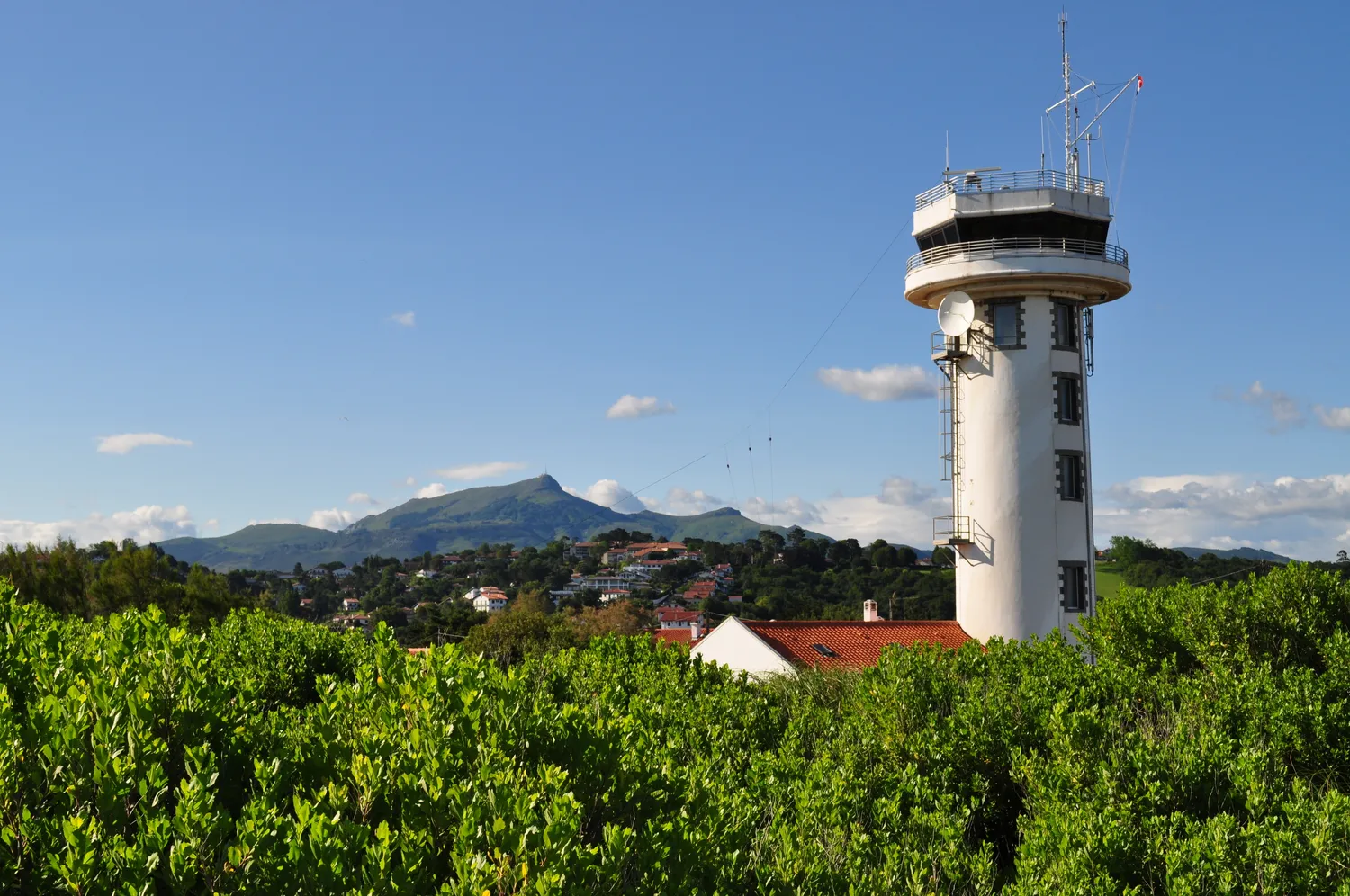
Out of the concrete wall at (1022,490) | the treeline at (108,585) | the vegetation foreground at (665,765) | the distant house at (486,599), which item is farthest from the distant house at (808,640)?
the distant house at (486,599)

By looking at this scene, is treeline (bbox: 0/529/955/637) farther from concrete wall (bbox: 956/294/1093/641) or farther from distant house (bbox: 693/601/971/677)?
concrete wall (bbox: 956/294/1093/641)

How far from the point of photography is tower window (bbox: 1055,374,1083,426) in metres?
36.4

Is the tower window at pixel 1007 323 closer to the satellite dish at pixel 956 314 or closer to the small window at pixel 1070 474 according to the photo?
the satellite dish at pixel 956 314

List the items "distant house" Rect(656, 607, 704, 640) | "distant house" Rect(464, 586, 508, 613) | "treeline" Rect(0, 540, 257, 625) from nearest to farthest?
"treeline" Rect(0, 540, 257, 625) → "distant house" Rect(656, 607, 704, 640) → "distant house" Rect(464, 586, 508, 613)

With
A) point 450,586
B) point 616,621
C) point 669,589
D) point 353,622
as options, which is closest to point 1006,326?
point 616,621

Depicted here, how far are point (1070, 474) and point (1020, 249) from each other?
7.38m

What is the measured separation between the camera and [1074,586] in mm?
36531

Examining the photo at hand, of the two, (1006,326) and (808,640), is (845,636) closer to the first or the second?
(808,640)

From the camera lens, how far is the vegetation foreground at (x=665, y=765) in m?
6.29

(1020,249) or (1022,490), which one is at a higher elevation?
(1020,249)

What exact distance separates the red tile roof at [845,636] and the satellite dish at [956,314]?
395 inches

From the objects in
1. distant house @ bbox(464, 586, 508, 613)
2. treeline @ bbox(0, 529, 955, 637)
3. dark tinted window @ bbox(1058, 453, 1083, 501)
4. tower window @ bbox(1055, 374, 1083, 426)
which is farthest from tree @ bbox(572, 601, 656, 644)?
distant house @ bbox(464, 586, 508, 613)

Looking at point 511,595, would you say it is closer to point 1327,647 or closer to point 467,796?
point 1327,647

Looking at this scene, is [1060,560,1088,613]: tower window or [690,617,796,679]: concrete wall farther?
[690,617,796,679]: concrete wall
